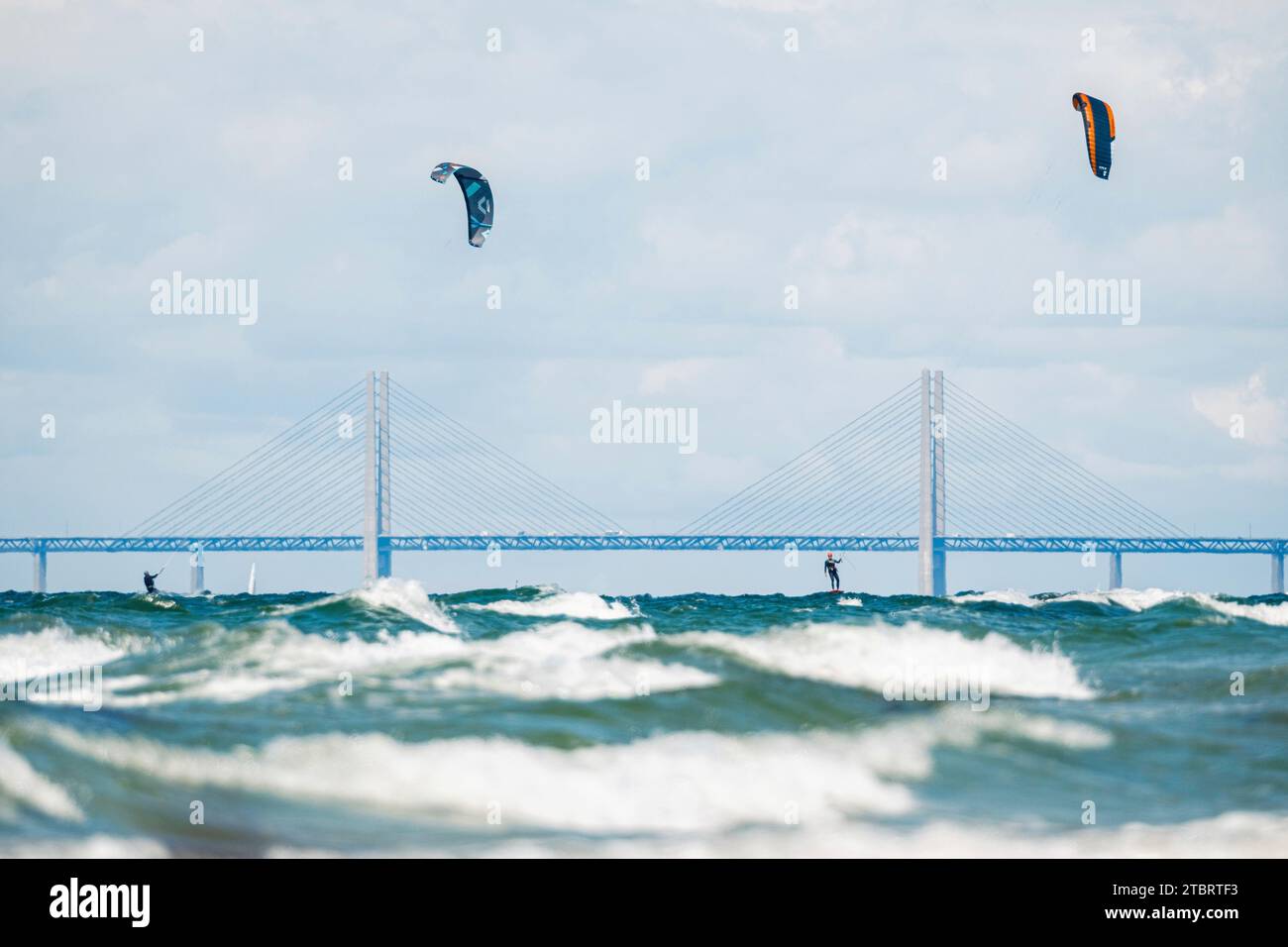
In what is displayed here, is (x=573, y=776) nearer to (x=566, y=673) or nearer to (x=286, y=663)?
(x=566, y=673)

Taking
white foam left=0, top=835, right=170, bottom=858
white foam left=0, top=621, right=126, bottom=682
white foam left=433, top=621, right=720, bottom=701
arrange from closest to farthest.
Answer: white foam left=0, top=835, right=170, bottom=858
white foam left=433, top=621, right=720, bottom=701
white foam left=0, top=621, right=126, bottom=682

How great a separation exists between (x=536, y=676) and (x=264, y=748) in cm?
396

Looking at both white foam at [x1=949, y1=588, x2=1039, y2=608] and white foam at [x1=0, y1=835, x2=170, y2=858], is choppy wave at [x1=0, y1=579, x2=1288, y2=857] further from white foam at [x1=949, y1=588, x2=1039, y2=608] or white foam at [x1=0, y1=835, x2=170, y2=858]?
white foam at [x1=949, y1=588, x2=1039, y2=608]

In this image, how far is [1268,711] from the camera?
1404cm

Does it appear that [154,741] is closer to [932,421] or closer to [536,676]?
[536,676]

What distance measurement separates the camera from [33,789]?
9547 mm

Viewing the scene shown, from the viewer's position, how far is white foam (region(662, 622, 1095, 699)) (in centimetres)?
1611

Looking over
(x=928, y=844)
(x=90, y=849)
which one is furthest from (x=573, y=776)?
(x=90, y=849)

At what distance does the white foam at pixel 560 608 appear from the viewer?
29.6m

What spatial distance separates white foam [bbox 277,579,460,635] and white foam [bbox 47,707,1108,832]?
1177cm

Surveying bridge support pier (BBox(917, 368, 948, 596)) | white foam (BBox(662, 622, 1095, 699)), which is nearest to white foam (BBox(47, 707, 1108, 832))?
white foam (BBox(662, 622, 1095, 699))

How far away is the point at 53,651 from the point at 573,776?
10.5 metres

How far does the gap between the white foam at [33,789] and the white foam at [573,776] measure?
0.56 metres
